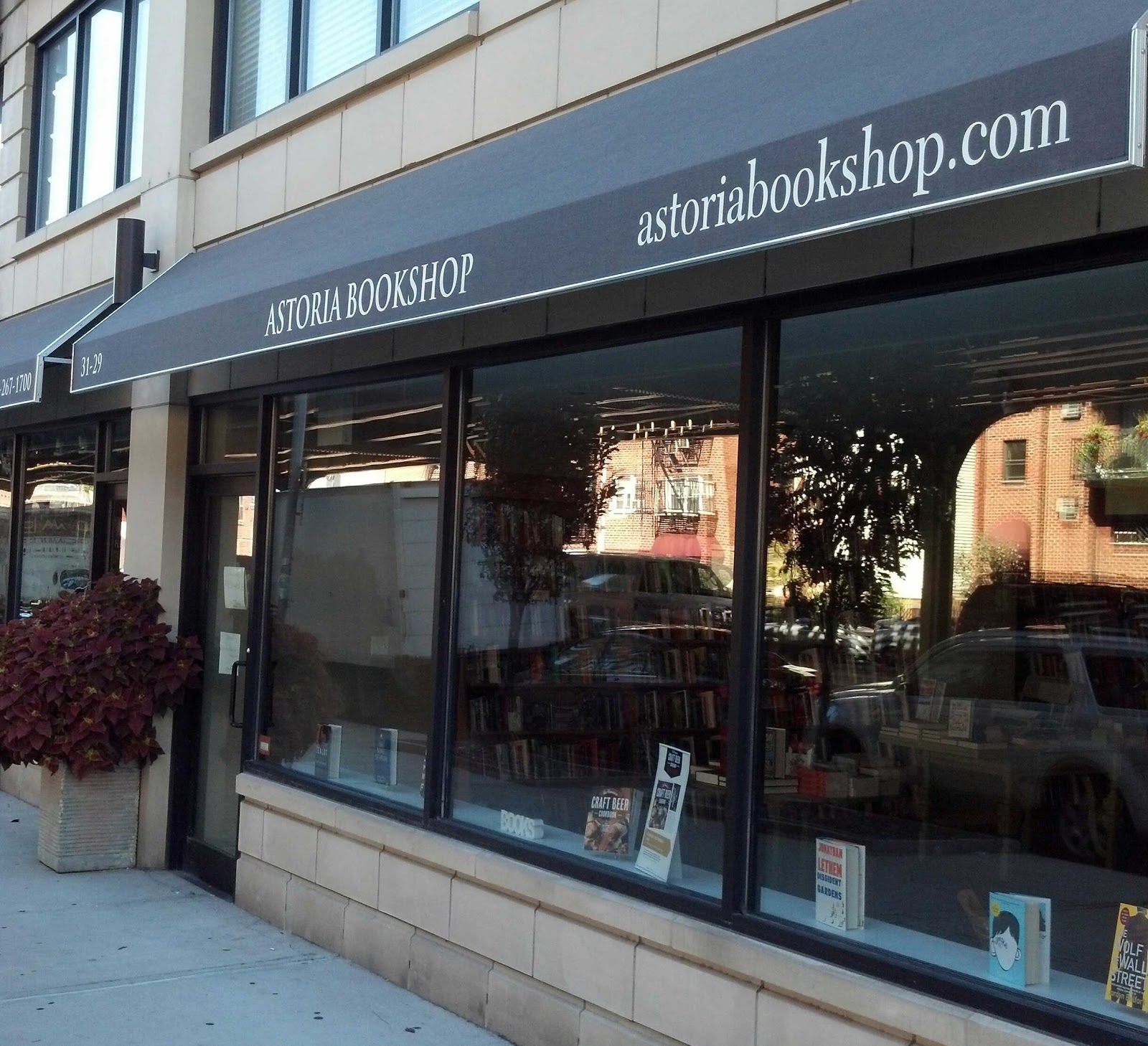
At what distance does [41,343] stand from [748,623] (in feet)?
19.0

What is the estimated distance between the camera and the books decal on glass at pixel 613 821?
509cm

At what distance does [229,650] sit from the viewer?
792cm

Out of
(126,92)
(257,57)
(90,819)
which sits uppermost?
(126,92)

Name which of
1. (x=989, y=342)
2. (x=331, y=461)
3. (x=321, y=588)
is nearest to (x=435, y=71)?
(x=331, y=461)

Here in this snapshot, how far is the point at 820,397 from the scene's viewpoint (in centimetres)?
466

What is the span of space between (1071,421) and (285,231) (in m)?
4.24

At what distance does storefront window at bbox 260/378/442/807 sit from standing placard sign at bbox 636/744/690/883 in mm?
1376

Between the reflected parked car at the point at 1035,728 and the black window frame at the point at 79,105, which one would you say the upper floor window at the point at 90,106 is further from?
the reflected parked car at the point at 1035,728

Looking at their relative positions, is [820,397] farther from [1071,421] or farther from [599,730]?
[599,730]

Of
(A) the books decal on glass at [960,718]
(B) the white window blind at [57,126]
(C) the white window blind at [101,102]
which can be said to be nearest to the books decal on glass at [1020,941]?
(A) the books decal on glass at [960,718]

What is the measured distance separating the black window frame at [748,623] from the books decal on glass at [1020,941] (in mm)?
71

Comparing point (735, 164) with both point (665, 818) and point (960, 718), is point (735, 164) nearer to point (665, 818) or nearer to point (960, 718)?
point (960, 718)

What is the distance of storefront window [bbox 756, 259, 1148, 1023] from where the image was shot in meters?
4.10

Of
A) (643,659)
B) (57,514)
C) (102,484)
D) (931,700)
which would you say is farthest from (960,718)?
(57,514)
